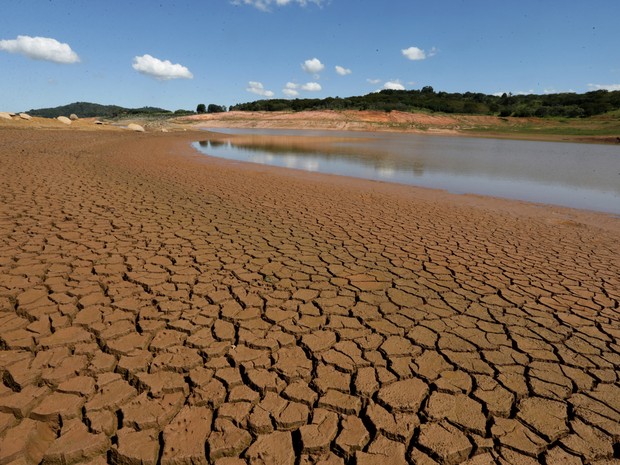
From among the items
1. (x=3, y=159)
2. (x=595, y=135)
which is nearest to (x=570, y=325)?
(x=3, y=159)

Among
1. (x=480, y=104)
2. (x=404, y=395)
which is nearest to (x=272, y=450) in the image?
(x=404, y=395)

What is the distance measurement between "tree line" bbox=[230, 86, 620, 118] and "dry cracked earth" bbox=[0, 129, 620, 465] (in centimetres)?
5948

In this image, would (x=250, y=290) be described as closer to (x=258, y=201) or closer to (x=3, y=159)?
(x=258, y=201)

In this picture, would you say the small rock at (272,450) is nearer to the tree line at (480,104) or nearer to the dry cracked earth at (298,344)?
the dry cracked earth at (298,344)

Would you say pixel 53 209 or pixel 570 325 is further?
pixel 53 209

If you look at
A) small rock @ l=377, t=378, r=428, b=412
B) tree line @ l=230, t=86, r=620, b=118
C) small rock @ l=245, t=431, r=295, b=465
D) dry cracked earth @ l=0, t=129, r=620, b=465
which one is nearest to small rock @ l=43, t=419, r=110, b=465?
dry cracked earth @ l=0, t=129, r=620, b=465

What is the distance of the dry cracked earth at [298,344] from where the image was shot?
6.17ft

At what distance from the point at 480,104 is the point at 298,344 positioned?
2944 inches

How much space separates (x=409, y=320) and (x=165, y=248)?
3.16m

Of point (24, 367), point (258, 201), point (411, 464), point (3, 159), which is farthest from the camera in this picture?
point (3, 159)

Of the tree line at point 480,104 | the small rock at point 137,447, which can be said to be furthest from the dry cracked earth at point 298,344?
the tree line at point 480,104

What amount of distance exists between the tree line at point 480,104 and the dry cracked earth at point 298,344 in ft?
195

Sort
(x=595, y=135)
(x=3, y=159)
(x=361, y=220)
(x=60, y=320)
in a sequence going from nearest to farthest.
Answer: (x=60, y=320), (x=361, y=220), (x=3, y=159), (x=595, y=135)

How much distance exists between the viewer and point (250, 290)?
3494mm
